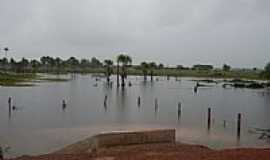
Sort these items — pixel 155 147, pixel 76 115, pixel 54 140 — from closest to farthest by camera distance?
pixel 155 147 → pixel 54 140 → pixel 76 115

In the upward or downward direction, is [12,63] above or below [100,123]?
above

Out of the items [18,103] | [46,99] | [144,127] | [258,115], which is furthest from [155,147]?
[46,99]

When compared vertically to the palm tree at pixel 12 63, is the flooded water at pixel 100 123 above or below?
below

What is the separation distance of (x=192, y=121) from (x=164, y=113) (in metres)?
9.13

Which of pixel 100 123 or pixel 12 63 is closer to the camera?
pixel 100 123

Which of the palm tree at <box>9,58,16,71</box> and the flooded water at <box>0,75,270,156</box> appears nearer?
the flooded water at <box>0,75,270,156</box>

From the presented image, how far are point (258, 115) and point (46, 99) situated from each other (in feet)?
120

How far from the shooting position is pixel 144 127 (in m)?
42.9

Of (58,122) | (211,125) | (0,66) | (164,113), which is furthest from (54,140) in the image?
(0,66)

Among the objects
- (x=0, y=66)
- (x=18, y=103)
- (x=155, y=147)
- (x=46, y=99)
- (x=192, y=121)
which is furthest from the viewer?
(x=0, y=66)

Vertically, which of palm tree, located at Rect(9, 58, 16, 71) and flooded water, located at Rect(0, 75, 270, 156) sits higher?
palm tree, located at Rect(9, 58, 16, 71)

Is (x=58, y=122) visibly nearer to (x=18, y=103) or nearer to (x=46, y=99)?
(x=18, y=103)

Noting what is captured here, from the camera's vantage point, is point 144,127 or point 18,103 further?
point 18,103

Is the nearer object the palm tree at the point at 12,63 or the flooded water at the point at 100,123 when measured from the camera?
the flooded water at the point at 100,123
